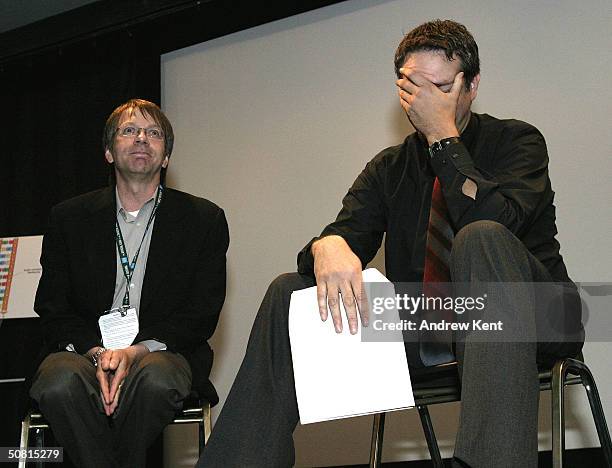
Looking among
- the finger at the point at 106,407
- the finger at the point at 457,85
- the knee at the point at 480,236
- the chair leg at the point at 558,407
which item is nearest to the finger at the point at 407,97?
the finger at the point at 457,85

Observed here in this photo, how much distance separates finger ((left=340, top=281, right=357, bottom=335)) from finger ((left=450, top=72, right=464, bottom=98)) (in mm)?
611

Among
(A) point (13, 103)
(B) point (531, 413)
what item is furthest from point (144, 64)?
(B) point (531, 413)

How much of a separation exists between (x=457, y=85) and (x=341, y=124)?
206 centimetres

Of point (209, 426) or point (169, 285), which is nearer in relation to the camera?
point (209, 426)

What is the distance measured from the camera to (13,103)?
518 cm

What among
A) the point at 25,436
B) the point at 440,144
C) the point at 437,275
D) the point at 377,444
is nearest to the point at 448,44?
the point at 440,144

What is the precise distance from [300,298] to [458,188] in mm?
429

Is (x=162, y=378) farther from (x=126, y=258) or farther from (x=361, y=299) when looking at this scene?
(x=361, y=299)

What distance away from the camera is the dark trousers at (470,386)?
1424 mm

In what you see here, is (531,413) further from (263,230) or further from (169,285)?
(263,230)

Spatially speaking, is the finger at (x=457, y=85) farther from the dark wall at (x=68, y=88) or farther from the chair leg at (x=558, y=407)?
the dark wall at (x=68, y=88)

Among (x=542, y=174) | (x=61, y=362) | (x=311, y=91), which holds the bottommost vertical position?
(x=61, y=362)

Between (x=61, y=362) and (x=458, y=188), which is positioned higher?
(x=458, y=188)

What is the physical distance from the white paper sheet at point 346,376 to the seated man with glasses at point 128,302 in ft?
2.42
